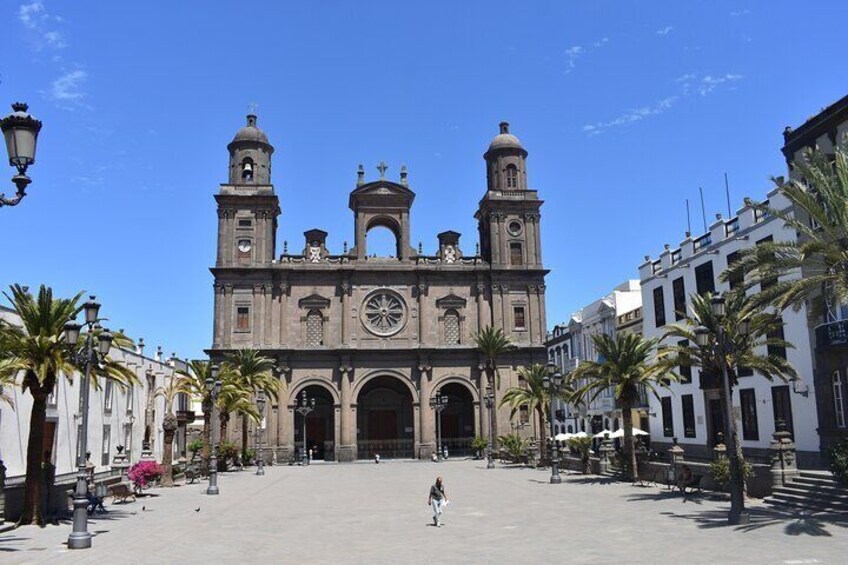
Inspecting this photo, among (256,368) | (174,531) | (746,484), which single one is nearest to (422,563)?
(174,531)

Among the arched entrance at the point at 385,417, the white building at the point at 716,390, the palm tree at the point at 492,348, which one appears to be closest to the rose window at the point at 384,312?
the arched entrance at the point at 385,417

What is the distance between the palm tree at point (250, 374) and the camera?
49781mm

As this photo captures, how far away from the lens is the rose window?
60406mm

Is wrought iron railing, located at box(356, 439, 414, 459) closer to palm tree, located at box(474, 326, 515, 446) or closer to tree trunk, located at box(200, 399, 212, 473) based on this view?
palm tree, located at box(474, 326, 515, 446)

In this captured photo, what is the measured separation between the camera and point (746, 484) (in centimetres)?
2522

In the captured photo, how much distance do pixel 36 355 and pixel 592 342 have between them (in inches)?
1724

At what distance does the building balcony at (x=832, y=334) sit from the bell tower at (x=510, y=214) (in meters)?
34.5

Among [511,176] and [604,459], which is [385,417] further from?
[604,459]

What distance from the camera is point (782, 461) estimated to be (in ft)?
79.4

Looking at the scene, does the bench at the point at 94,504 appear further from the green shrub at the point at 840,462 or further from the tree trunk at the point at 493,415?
the tree trunk at the point at 493,415

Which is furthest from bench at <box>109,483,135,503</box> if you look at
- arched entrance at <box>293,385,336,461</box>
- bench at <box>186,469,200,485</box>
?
arched entrance at <box>293,385,336,461</box>

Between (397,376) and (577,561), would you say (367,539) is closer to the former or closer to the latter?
(577,561)

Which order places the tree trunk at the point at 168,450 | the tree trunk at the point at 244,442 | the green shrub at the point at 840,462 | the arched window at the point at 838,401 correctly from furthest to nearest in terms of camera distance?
the tree trunk at the point at 244,442
the tree trunk at the point at 168,450
the arched window at the point at 838,401
the green shrub at the point at 840,462

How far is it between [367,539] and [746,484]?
552 inches
